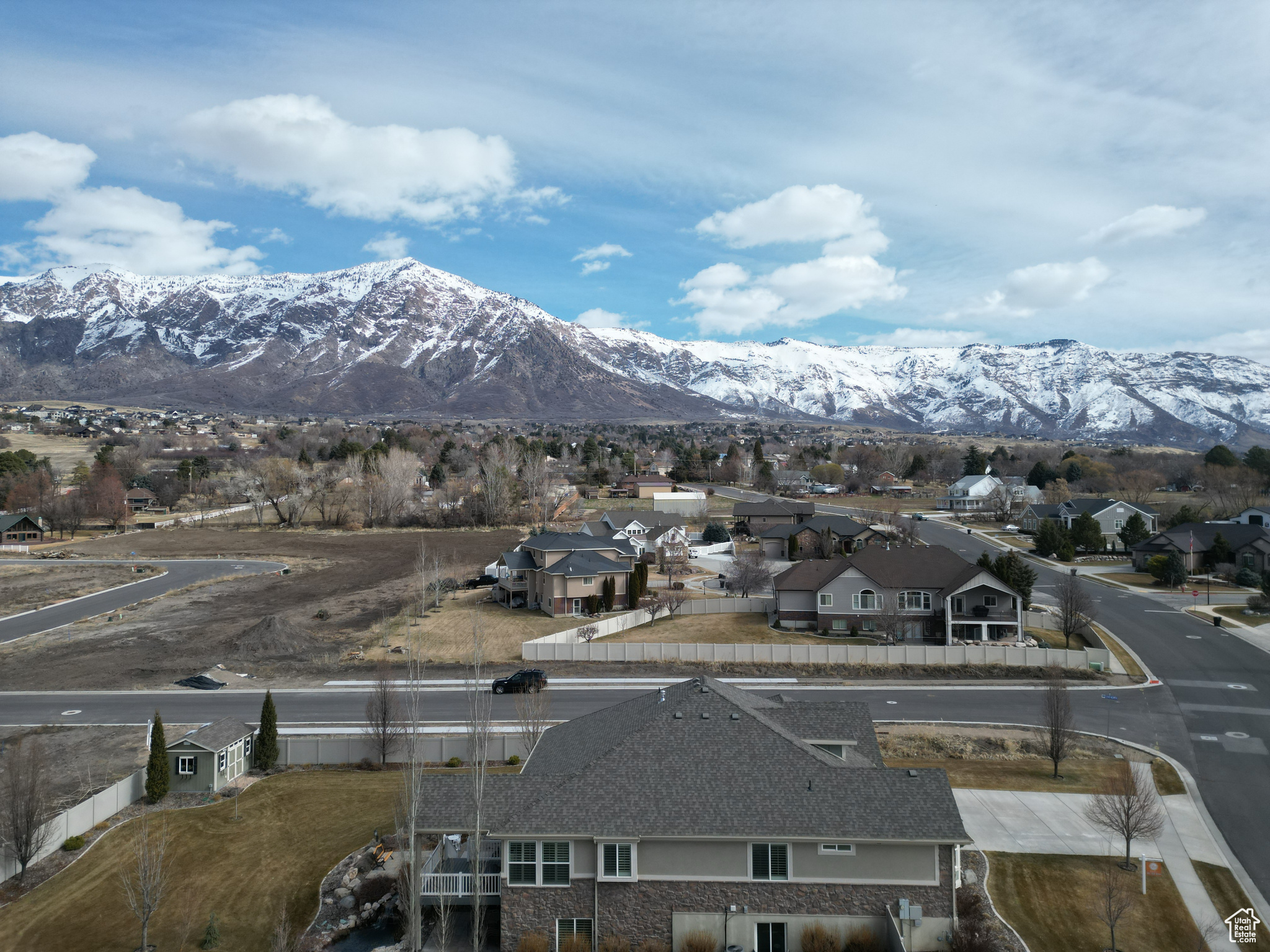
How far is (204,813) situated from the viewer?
26.8m

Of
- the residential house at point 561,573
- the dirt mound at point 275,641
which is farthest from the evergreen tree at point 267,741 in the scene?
the residential house at point 561,573

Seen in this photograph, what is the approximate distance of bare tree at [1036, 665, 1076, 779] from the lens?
2983cm

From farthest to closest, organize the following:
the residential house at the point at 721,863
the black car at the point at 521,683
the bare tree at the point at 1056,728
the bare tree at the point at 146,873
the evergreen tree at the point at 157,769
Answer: the black car at the point at 521,683 → the bare tree at the point at 1056,728 → the evergreen tree at the point at 157,769 → the bare tree at the point at 146,873 → the residential house at the point at 721,863

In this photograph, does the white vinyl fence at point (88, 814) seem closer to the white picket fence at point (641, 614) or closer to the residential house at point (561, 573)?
the white picket fence at point (641, 614)

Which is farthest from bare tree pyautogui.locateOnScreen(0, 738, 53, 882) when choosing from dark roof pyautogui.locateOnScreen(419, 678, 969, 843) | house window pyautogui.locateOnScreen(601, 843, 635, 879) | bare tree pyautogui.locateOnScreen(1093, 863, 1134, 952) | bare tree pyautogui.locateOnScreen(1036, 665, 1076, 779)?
bare tree pyautogui.locateOnScreen(1036, 665, 1076, 779)

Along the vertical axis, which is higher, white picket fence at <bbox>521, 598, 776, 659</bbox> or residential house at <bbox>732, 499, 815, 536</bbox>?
residential house at <bbox>732, 499, 815, 536</bbox>

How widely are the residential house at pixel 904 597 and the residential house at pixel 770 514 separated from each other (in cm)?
3973

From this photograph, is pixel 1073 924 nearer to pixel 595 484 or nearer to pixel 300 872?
pixel 300 872

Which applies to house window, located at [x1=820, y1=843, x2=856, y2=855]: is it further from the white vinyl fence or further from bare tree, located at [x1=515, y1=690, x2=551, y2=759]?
the white vinyl fence

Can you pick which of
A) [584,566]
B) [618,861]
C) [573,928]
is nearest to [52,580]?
[584,566]

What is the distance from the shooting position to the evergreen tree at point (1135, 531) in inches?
3287

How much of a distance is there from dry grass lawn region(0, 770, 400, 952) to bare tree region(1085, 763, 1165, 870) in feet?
76.7

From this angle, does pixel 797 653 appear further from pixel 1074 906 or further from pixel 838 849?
pixel 838 849

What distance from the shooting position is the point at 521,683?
1626 inches
